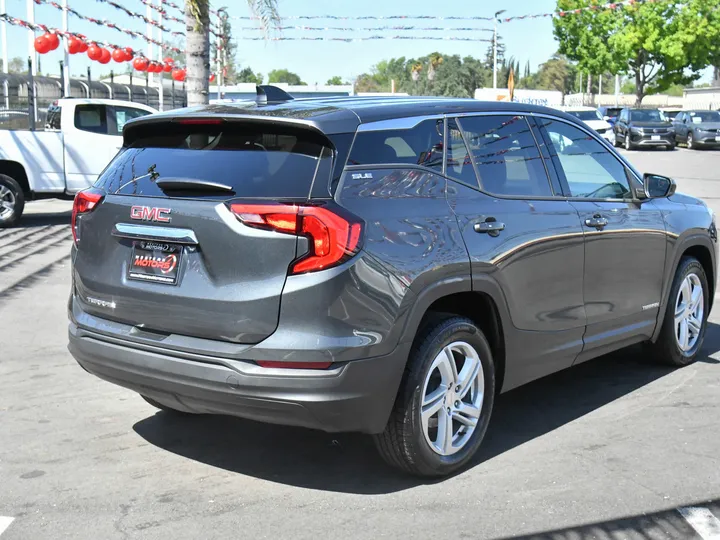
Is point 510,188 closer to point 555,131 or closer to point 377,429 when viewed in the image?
point 555,131

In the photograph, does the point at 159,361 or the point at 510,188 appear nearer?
the point at 159,361

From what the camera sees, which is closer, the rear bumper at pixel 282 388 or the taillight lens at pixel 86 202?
the rear bumper at pixel 282 388

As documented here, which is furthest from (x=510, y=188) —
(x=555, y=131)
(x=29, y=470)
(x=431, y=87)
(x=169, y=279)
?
(x=431, y=87)

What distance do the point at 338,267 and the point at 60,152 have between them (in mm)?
12341

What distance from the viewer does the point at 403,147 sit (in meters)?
4.37

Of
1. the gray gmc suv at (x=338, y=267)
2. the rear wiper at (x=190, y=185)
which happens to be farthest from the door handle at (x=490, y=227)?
the rear wiper at (x=190, y=185)

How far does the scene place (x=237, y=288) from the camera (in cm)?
390

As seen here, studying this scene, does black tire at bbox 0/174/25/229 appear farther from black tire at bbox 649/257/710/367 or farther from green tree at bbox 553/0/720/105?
green tree at bbox 553/0/720/105

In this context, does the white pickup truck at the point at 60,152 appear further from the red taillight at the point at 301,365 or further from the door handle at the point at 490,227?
the red taillight at the point at 301,365

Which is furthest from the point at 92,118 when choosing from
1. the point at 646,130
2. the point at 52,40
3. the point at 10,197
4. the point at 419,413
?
the point at 646,130

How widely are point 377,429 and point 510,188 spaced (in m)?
1.55

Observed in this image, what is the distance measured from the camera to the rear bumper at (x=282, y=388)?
3.83 metres

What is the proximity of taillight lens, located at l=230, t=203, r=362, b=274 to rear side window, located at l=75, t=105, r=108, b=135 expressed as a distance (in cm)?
1244

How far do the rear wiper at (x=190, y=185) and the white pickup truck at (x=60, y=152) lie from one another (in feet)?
34.9
